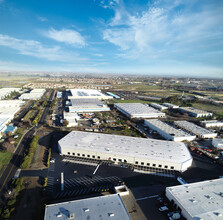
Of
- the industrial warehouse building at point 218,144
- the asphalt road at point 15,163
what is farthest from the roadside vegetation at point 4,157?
the industrial warehouse building at point 218,144

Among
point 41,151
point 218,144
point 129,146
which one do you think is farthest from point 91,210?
point 218,144

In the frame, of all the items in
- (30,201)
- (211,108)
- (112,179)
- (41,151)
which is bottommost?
(30,201)

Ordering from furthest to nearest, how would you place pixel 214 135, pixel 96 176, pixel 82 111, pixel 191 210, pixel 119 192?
pixel 82 111 < pixel 214 135 < pixel 96 176 < pixel 119 192 < pixel 191 210

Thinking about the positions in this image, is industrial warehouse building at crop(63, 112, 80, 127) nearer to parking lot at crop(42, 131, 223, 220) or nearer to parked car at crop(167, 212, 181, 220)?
parking lot at crop(42, 131, 223, 220)

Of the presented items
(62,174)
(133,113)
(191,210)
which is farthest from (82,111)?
(191,210)

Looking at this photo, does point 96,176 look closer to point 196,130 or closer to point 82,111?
point 196,130

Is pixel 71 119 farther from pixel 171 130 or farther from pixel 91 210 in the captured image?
pixel 91 210
